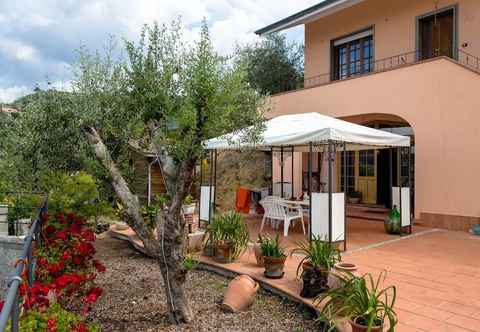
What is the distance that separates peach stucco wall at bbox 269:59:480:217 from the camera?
28.2 ft

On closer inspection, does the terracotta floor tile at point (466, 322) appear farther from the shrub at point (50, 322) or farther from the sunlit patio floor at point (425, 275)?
the shrub at point (50, 322)

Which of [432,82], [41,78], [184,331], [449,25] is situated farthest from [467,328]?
[449,25]

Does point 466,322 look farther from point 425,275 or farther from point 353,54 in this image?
point 353,54

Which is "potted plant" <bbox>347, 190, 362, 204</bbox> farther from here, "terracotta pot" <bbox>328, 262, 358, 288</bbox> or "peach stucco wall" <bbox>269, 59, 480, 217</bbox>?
"terracotta pot" <bbox>328, 262, 358, 288</bbox>

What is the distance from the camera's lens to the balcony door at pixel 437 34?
436 inches

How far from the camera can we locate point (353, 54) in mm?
13867

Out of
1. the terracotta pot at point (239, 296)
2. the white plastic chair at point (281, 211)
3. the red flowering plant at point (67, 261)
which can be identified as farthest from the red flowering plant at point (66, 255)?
the white plastic chair at point (281, 211)

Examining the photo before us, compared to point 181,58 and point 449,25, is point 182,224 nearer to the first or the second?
point 181,58

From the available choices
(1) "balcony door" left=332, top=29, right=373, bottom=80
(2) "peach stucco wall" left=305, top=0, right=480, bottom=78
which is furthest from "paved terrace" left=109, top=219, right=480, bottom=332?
(1) "balcony door" left=332, top=29, right=373, bottom=80

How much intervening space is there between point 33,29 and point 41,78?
2049 mm

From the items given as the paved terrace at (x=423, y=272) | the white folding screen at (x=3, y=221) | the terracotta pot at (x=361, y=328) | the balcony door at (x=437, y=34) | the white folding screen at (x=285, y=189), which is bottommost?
the paved terrace at (x=423, y=272)

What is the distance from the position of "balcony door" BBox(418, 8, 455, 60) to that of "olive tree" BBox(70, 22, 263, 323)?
9.28 metres

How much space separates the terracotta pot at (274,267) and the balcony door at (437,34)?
9.22m

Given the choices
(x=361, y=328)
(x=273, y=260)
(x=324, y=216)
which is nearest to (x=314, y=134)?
(x=324, y=216)
